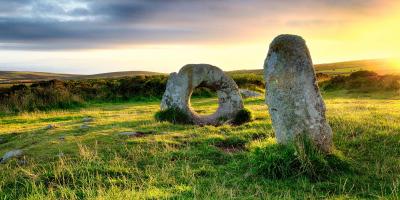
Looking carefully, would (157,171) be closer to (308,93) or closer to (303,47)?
(308,93)

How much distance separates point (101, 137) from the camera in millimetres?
14266

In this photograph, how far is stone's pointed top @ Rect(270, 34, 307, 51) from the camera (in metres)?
11.3

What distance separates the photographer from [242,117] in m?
18.6

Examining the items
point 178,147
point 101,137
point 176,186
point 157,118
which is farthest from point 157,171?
point 157,118

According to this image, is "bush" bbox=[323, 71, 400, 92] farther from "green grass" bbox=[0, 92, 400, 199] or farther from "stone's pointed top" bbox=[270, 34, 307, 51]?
"stone's pointed top" bbox=[270, 34, 307, 51]

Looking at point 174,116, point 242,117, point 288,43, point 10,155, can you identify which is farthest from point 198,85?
point 10,155

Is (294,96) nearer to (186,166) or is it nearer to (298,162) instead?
(298,162)

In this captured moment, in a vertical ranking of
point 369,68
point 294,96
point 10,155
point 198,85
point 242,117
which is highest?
point 294,96

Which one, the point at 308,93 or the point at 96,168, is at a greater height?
the point at 308,93

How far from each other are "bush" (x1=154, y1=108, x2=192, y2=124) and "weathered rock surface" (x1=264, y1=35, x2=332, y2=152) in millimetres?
7130

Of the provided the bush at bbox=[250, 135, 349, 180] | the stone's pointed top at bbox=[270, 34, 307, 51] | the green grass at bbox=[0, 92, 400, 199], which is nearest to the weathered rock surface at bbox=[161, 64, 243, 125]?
the green grass at bbox=[0, 92, 400, 199]

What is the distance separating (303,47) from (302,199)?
14.5 feet

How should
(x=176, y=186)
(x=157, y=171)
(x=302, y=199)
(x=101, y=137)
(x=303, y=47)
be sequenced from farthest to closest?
1. (x=101, y=137)
2. (x=303, y=47)
3. (x=157, y=171)
4. (x=176, y=186)
5. (x=302, y=199)

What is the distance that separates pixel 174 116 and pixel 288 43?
775 centimetres
